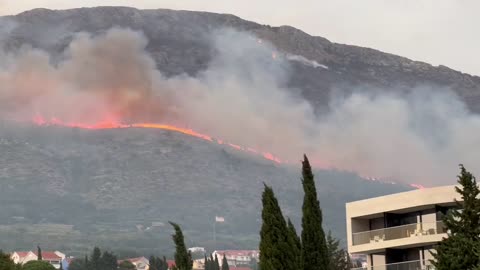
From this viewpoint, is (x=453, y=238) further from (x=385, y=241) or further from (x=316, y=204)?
(x=385, y=241)

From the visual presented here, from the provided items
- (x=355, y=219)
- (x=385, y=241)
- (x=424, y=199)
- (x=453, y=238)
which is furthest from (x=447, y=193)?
(x=453, y=238)

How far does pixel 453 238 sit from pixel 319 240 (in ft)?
65.7

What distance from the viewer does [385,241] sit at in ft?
212

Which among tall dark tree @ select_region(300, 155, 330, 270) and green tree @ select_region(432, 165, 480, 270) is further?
tall dark tree @ select_region(300, 155, 330, 270)

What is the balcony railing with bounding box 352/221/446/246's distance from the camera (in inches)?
2415

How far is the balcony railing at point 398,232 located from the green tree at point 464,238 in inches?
1117

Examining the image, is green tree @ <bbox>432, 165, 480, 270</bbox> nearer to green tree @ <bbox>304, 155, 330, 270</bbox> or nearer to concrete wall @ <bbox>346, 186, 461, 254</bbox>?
green tree @ <bbox>304, 155, 330, 270</bbox>

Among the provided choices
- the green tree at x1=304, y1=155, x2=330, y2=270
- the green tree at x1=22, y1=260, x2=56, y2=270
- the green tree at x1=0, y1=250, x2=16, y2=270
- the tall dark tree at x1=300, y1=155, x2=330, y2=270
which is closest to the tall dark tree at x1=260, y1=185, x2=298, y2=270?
the tall dark tree at x1=300, y1=155, x2=330, y2=270

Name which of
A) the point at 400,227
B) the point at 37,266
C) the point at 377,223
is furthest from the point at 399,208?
the point at 37,266

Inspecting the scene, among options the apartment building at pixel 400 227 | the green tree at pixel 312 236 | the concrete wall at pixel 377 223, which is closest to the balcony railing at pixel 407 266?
the apartment building at pixel 400 227

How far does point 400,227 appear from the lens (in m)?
63.8

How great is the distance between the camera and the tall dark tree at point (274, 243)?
4312cm

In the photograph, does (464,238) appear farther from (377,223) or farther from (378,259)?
(378,259)

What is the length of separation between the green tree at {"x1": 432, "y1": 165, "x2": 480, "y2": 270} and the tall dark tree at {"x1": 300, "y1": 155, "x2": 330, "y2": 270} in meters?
18.4
